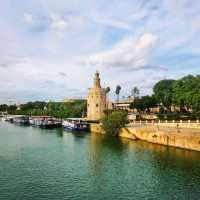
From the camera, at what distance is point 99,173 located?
1850 inches

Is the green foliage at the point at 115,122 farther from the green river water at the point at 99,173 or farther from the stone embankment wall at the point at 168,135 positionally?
the green river water at the point at 99,173

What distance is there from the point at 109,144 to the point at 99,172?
28176 millimetres

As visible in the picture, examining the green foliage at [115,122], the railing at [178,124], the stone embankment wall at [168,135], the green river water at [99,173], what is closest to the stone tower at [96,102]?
the green foliage at [115,122]

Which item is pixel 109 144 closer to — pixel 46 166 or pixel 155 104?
pixel 46 166

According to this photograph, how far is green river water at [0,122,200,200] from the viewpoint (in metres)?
37.7

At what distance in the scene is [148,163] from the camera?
5272 centimetres

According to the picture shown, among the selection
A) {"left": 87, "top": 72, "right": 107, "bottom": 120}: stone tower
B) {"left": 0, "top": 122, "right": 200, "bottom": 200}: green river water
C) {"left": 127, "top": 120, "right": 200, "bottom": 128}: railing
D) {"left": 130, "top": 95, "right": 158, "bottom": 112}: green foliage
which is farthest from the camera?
{"left": 130, "top": 95, "right": 158, "bottom": 112}: green foliage

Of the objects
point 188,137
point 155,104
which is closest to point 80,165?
point 188,137

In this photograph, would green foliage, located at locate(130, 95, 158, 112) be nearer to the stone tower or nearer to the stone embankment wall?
the stone tower

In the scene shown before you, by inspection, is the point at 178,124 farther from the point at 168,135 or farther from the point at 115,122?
the point at 115,122

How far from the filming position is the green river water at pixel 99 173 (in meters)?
37.7

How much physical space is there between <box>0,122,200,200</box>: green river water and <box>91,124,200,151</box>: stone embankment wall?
2.01 meters

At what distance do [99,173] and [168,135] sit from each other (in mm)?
26180

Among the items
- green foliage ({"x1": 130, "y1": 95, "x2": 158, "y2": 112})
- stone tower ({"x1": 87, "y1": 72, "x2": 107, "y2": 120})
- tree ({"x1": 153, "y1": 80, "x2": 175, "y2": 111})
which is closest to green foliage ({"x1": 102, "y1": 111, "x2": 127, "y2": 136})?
tree ({"x1": 153, "y1": 80, "x2": 175, "y2": 111})
